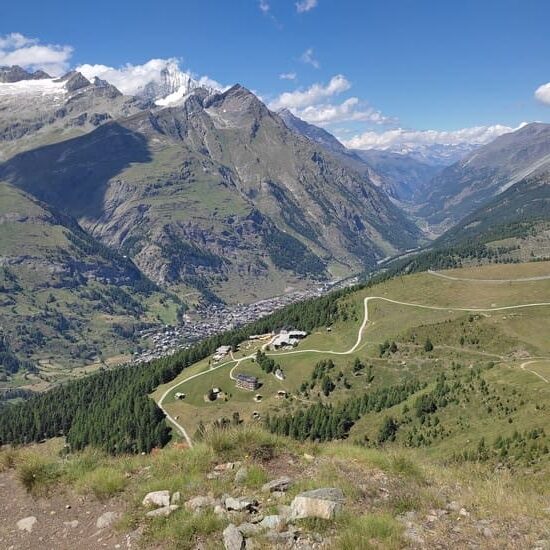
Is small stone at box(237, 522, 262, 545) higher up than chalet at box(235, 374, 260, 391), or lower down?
higher up

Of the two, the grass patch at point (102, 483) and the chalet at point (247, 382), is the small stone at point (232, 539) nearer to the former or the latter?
the grass patch at point (102, 483)

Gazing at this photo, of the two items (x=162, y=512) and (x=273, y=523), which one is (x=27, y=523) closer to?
(x=162, y=512)

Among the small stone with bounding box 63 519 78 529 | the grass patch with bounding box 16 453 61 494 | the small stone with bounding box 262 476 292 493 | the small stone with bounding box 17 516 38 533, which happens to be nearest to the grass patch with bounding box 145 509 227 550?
the small stone with bounding box 262 476 292 493

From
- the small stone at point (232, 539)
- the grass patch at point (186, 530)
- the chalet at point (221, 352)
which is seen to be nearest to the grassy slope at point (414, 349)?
the chalet at point (221, 352)

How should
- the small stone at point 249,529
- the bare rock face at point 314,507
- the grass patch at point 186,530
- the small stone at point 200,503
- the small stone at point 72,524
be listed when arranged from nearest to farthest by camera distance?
A: the small stone at point 249,529, the grass patch at point 186,530, the bare rock face at point 314,507, the small stone at point 200,503, the small stone at point 72,524

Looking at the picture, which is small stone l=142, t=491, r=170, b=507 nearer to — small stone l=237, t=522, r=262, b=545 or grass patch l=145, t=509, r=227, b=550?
grass patch l=145, t=509, r=227, b=550
